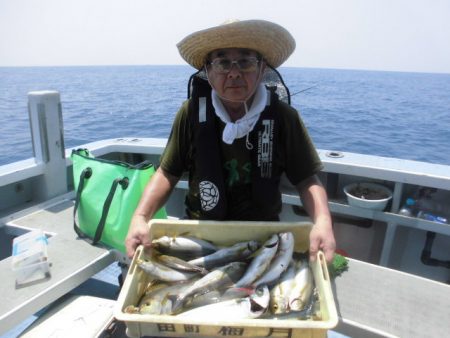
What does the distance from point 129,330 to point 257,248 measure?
32.0 inches

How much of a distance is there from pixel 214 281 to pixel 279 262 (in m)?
0.36

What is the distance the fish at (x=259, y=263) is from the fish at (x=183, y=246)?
275 mm

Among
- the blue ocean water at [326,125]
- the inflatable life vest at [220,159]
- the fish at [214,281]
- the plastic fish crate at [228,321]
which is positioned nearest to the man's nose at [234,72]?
the inflatable life vest at [220,159]

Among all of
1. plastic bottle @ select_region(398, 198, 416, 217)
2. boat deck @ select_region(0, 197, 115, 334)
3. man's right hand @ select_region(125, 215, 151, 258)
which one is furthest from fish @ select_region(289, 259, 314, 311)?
plastic bottle @ select_region(398, 198, 416, 217)

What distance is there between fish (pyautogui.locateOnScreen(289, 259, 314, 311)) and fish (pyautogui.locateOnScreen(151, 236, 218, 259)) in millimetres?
505

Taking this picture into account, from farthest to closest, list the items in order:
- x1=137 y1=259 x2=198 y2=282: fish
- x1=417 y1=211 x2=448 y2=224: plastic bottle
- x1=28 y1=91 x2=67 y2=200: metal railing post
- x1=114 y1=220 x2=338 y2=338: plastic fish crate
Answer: x1=28 y1=91 x2=67 y2=200: metal railing post < x1=417 y1=211 x2=448 y2=224: plastic bottle < x1=137 y1=259 x2=198 y2=282: fish < x1=114 y1=220 x2=338 y2=338: plastic fish crate

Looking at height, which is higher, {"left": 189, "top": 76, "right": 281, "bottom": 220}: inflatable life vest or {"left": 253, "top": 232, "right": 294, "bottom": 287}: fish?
{"left": 189, "top": 76, "right": 281, "bottom": 220}: inflatable life vest

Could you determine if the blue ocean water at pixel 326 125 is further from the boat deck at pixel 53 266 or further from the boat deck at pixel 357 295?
the boat deck at pixel 53 266

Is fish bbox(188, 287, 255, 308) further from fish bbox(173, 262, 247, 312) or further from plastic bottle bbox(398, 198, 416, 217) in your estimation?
plastic bottle bbox(398, 198, 416, 217)

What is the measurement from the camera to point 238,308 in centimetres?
154

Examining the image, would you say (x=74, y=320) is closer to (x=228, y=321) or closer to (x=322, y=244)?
(x=228, y=321)

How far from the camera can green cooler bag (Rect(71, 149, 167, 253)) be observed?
2576 millimetres

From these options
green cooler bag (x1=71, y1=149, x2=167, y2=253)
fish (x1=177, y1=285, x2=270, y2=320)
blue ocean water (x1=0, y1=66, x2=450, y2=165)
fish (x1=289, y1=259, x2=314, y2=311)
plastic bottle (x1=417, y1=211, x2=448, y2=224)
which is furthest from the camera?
blue ocean water (x1=0, y1=66, x2=450, y2=165)

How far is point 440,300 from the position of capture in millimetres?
2195
